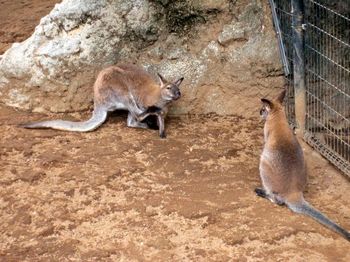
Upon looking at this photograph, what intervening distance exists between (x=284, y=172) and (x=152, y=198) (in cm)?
116

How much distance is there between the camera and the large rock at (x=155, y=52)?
6938 millimetres

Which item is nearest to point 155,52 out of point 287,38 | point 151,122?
point 151,122

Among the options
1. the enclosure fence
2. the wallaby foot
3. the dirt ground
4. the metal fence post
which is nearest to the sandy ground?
the dirt ground

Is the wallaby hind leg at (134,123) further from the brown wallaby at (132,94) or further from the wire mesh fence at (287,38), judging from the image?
the wire mesh fence at (287,38)

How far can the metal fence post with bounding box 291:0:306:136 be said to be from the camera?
6.19 m

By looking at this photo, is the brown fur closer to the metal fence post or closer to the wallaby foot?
the wallaby foot

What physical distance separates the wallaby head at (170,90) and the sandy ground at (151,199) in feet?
1.06

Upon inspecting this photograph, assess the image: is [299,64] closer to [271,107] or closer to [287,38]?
[287,38]

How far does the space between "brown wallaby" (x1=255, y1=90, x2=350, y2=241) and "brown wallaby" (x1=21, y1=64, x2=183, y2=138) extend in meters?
1.45

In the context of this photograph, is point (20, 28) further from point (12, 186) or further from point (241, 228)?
point (241, 228)

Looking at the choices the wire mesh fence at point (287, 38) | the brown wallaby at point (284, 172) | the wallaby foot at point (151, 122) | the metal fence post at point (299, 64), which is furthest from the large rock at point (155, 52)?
the brown wallaby at point (284, 172)

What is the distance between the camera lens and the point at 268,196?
18.4 ft

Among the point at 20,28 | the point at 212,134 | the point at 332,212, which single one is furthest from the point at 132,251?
the point at 20,28

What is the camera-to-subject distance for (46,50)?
7.00m
